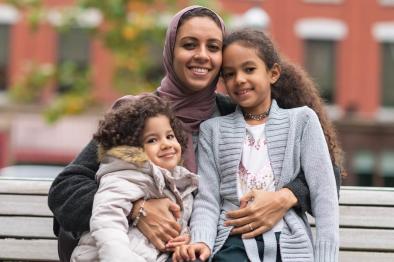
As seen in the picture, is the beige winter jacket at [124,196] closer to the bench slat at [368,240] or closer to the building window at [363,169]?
the bench slat at [368,240]

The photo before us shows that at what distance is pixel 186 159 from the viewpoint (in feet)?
11.7

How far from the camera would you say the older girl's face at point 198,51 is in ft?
11.9

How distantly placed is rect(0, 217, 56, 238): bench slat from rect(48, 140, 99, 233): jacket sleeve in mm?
592

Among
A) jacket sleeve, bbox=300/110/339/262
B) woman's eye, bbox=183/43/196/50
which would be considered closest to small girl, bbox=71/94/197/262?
woman's eye, bbox=183/43/196/50

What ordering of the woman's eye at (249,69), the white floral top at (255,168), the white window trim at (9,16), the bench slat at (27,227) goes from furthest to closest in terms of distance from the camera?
the white window trim at (9,16), the bench slat at (27,227), the woman's eye at (249,69), the white floral top at (255,168)

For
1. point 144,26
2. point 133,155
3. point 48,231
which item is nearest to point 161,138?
point 133,155

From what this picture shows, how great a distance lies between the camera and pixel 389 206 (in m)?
4.15

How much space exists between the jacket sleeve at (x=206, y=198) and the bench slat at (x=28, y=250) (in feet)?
3.23

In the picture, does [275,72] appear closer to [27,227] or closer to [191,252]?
[191,252]

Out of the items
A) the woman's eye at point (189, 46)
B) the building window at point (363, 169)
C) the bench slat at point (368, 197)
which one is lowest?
the building window at point (363, 169)

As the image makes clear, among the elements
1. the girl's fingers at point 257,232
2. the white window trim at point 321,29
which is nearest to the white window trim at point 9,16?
the white window trim at point 321,29

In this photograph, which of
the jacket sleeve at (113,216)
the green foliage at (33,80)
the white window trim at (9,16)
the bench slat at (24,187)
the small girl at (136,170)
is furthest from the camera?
the white window trim at (9,16)

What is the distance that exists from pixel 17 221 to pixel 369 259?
1772mm

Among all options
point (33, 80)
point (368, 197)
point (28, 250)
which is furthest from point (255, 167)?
point (33, 80)
